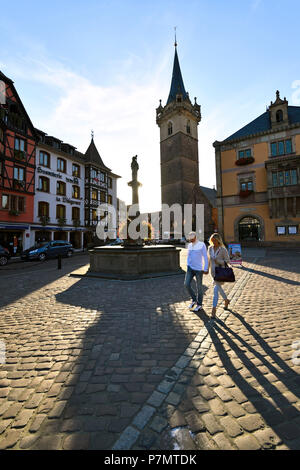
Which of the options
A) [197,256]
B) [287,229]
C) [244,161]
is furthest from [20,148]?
[287,229]

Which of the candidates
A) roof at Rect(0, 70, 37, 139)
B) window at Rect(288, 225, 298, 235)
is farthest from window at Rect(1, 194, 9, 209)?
window at Rect(288, 225, 298, 235)

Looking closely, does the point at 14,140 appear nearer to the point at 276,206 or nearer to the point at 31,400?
the point at 31,400

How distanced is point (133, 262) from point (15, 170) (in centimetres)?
1802

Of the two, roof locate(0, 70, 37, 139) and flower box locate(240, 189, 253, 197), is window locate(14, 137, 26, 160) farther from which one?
flower box locate(240, 189, 253, 197)

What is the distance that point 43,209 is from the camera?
74.1 ft

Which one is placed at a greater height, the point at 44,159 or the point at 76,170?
the point at 76,170

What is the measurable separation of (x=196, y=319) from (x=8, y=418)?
312 centimetres

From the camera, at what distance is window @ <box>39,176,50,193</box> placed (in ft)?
73.8

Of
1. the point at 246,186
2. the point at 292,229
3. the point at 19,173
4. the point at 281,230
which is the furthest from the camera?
the point at 246,186

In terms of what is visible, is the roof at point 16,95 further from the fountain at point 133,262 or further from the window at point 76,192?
the fountain at point 133,262

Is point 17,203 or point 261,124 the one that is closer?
point 17,203

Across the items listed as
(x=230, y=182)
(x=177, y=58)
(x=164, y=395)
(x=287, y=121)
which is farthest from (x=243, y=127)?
(x=177, y=58)

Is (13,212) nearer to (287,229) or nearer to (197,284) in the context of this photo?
(197,284)

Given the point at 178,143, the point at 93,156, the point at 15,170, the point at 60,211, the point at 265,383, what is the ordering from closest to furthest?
the point at 265,383 < the point at 15,170 < the point at 60,211 < the point at 93,156 < the point at 178,143
